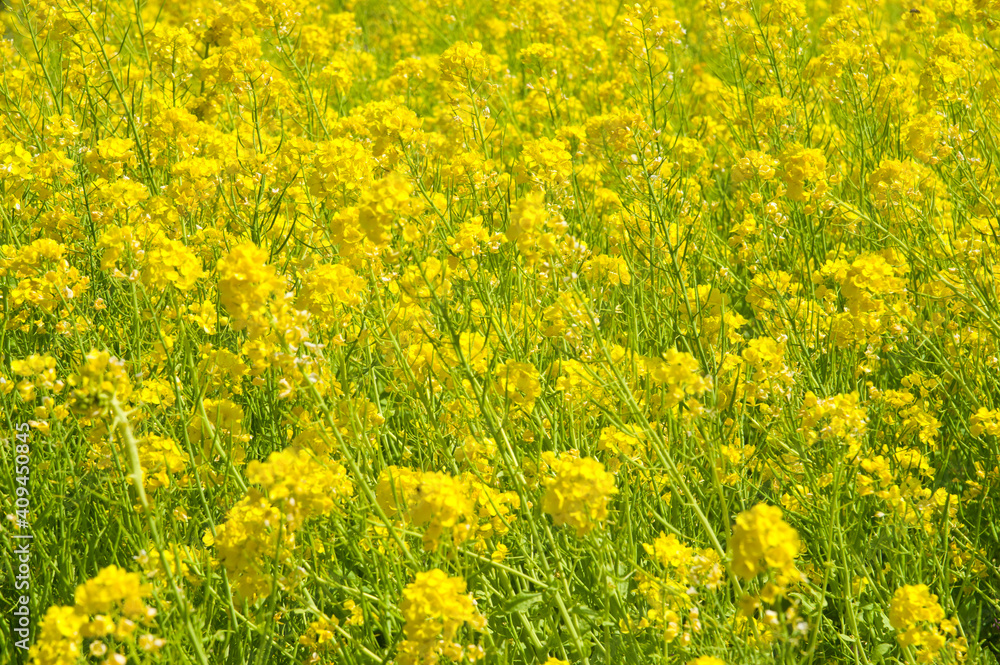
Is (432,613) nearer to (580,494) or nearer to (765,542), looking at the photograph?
(580,494)

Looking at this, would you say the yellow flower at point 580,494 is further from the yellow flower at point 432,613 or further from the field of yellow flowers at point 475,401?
the yellow flower at point 432,613

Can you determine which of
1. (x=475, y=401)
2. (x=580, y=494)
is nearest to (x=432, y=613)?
(x=580, y=494)

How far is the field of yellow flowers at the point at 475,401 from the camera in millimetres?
1939

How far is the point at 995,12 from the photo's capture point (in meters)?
4.02

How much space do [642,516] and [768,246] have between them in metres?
1.66

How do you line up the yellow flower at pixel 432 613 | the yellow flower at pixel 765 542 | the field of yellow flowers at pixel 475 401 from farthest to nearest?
the field of yellow flowers at pixel 475 401
the yellow flower at pixel 432 613
the yellow flower at pixel 765 542

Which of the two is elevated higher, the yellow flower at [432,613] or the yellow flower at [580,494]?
the yellow flower at [580,494]

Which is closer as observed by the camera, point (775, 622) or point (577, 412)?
point (775, 622)

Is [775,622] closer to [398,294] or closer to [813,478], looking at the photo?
[813,478]

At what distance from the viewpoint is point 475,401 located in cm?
245

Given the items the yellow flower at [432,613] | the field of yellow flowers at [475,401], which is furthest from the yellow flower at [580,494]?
the yellow flower at [432,613]

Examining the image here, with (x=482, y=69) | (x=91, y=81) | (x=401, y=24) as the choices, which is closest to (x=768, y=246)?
(x=482, y=69)

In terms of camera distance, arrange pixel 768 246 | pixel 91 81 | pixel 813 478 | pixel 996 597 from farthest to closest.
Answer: pixel 91 81
pixel 768 246
pixel 996 597
pixel 813 478

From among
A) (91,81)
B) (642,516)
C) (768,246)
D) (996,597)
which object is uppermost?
(91,81)
